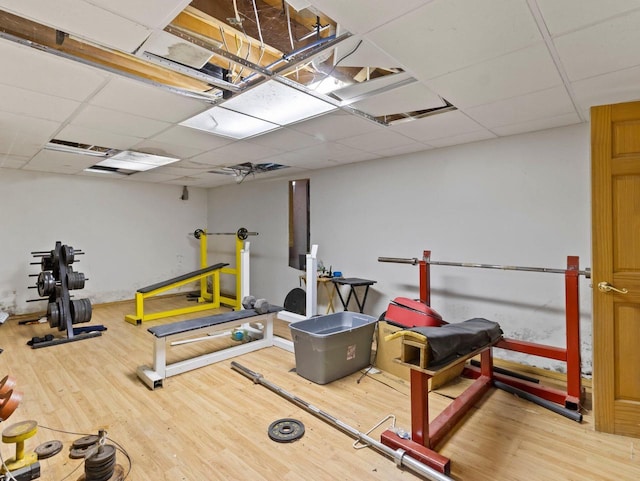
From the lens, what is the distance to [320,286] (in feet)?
16.4

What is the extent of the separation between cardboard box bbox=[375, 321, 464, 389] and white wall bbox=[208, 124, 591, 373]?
78cm

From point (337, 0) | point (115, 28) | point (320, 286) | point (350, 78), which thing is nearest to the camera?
point (337, 0)

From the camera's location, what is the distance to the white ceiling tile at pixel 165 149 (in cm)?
364

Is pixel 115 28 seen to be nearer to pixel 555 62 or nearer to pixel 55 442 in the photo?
pixel 555 62

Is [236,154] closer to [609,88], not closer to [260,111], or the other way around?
[260,111]

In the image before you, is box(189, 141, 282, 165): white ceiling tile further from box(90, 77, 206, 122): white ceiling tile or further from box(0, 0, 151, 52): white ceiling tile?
box(0, 0, 151, 52): white ceiling tile

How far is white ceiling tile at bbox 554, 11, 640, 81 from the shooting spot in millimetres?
1560

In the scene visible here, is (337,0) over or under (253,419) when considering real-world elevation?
over

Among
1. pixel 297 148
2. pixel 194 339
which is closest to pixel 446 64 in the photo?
pixel 297 148

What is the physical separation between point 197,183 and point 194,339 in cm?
348

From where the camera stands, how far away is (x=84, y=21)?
5.08 ft

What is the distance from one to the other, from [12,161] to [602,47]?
20.4 feet

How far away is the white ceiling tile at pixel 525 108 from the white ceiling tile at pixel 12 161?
524 cm

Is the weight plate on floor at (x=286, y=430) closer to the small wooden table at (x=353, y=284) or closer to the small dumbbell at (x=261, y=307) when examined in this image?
the small dumbbell at (x=261, y=307)
